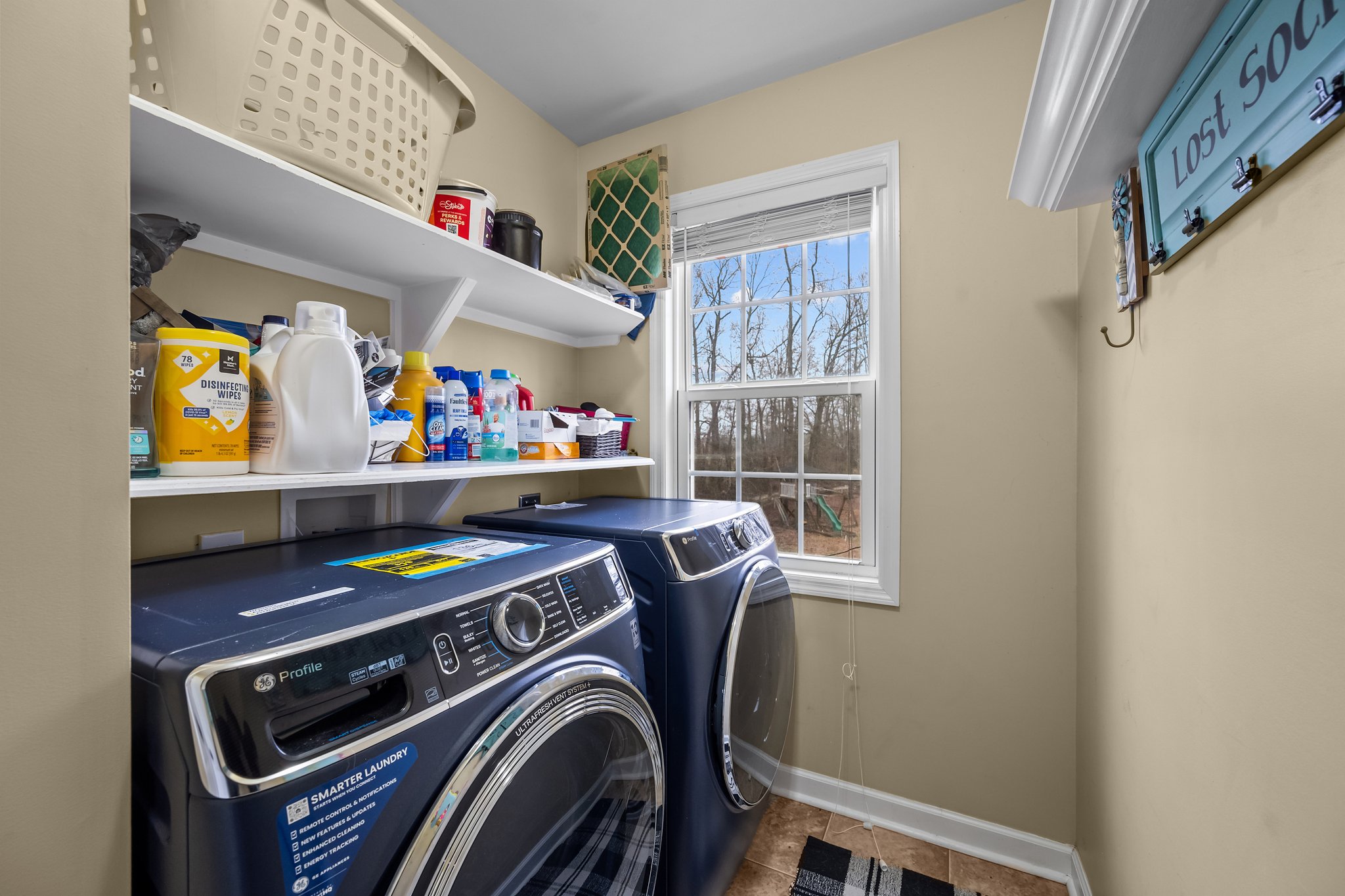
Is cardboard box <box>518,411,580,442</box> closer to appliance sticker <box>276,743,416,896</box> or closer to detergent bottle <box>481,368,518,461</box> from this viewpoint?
detergent bottle <box>481,368,518,461</box>

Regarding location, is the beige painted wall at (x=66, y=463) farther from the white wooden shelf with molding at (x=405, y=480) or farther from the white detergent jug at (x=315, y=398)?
the white detergent jug at (x=315, y=398)

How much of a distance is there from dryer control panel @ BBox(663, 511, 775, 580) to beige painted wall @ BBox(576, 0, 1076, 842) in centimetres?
57

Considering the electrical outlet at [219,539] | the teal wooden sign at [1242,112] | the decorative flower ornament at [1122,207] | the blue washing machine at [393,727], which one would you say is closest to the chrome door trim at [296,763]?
the blue washing machine at [393,727]

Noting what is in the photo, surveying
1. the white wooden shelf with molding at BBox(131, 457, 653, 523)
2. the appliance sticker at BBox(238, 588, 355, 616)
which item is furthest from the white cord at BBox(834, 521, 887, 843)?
the appliance sticker at BBox(238, 588, 355, 616)

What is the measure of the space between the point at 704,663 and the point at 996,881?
1243 mm

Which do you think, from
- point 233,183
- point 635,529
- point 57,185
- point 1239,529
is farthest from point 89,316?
point 1239,529

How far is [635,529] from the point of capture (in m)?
1.38

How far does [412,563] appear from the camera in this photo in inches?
40.3

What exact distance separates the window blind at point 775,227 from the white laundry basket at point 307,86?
119 cm

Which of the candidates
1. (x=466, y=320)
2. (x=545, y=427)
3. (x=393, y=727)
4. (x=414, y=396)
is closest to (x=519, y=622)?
(x=393, y=727)

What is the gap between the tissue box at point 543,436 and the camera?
1.80m

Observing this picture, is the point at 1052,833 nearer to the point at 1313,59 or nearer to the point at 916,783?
the point at 916,783

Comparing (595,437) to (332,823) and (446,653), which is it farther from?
(332,823)

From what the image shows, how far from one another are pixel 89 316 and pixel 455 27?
5.65ft
